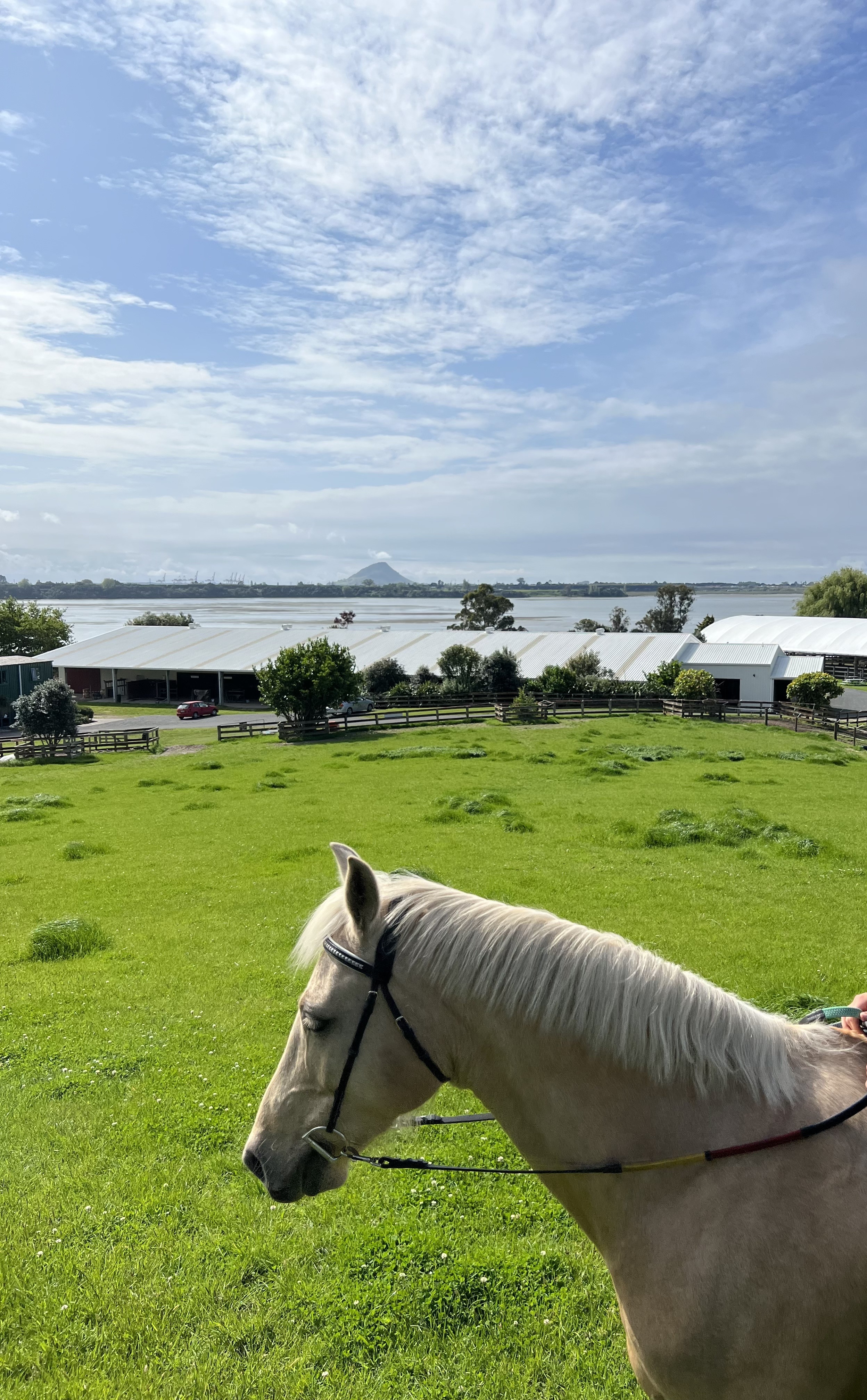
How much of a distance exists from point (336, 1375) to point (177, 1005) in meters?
5.33

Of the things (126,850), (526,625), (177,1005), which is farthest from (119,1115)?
(526,625)

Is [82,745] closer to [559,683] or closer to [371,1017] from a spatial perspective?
[559,683]

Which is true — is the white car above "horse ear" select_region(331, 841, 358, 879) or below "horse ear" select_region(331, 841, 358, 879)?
below

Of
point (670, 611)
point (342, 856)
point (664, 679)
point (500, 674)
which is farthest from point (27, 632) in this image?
point (670, 611)

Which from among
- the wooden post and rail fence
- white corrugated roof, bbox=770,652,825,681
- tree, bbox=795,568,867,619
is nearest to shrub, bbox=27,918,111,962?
the wooden post and rail fence

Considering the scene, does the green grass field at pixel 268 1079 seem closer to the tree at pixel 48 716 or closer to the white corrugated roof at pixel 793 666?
the tree at pixel 48 716

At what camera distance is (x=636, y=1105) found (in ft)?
7.86

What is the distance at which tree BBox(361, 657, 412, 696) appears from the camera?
2020 inches

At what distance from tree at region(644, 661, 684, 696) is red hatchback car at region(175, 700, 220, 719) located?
2849cm

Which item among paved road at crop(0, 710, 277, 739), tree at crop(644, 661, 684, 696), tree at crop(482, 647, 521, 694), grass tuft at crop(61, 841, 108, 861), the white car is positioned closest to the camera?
grass tuft at crop(61, 841, 108, 861)

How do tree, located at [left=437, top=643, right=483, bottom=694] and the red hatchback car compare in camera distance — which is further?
tree, located at [left=437, top=643, right=483, bottom=694]

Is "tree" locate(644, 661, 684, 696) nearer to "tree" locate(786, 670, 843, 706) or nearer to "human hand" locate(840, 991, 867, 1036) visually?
"tree" locate(786, 670, 843, 706)

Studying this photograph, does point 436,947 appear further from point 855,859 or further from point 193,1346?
point 855,859

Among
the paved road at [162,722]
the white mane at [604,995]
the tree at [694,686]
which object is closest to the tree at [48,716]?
the paved road at [162,722]
